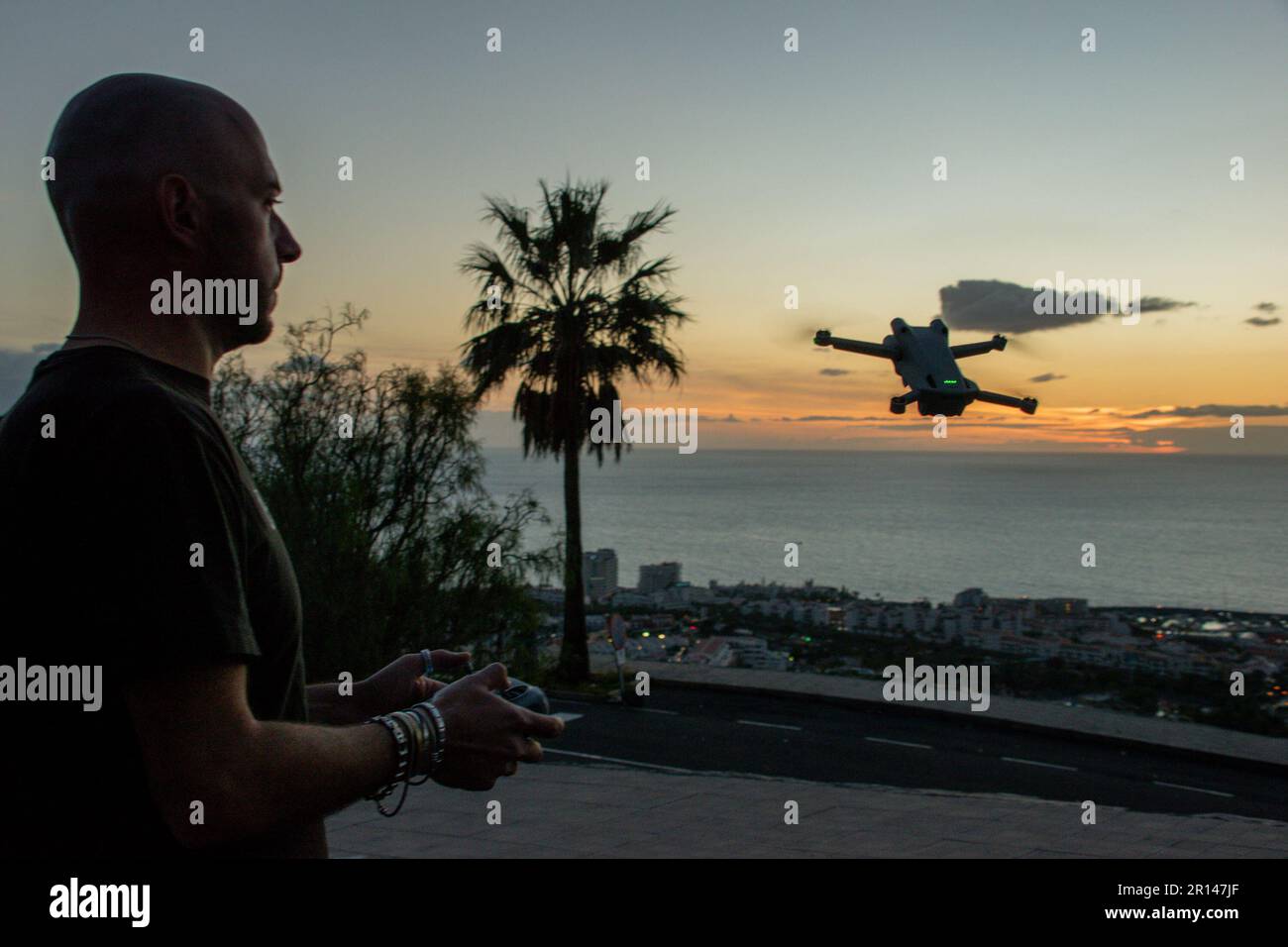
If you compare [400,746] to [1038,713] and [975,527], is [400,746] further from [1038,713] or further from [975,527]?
[975,527]

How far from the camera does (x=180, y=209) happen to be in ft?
3.92

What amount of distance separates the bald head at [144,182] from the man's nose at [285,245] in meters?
0.14

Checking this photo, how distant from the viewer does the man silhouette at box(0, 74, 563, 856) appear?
3.34 feet

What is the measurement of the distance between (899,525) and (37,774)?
3041 inches

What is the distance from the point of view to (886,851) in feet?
27.6

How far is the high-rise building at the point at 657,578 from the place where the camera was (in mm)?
30000

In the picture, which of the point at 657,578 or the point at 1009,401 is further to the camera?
the point at 657,578

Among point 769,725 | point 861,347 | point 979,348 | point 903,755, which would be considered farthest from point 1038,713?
point 861,347

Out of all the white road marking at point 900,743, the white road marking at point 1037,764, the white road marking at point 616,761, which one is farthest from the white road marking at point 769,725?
the white road marking at point 1037,764

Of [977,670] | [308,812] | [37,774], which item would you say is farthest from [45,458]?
[977,670]

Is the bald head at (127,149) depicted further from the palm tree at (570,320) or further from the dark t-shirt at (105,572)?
the palm tree at (570,320)

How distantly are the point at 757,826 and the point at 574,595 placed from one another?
1381 cm

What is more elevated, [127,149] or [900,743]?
[127,149]
